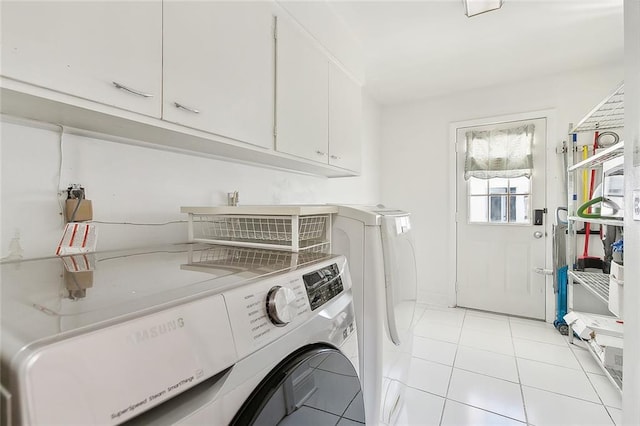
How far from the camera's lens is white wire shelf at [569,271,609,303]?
198 centimetres

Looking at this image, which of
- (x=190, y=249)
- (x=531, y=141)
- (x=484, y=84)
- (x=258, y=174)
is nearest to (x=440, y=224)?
(x=531, y=141)

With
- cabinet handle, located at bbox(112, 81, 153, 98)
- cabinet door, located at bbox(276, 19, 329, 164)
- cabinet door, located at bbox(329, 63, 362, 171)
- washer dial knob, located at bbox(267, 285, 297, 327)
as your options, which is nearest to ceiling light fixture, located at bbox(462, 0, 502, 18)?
cabinet door, located at bbox(329, 63, 362, 171)

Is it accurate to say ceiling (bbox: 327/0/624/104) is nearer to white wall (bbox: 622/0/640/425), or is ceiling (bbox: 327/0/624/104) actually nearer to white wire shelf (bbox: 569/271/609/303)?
white wall (bbox: 622/0/640/425)

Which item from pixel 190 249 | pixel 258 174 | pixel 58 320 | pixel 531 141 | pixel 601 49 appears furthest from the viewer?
pixel 531 141

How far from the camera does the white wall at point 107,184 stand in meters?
0.90

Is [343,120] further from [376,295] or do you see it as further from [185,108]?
[376,295]

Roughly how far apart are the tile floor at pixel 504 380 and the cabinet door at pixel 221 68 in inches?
67.4

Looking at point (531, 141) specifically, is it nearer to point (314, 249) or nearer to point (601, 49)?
point (601, 49)

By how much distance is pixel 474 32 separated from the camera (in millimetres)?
2127

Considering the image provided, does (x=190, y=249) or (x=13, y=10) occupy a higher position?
(x=13, y=10)

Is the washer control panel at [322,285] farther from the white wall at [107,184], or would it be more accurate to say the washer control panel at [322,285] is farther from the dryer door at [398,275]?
the white wall at [107,184]

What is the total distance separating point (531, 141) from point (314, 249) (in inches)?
117

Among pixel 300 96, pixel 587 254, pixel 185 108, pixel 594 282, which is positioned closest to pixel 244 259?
pixel 185 108

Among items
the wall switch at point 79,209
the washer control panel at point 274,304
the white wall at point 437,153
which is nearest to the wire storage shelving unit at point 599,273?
the white wall at point 437,153
